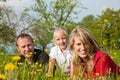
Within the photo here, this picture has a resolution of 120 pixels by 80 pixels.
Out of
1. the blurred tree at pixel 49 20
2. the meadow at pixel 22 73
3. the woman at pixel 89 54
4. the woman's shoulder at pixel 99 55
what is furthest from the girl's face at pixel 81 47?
the blurred tree at pixel 49 20

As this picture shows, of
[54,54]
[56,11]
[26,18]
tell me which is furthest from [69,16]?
[54,54]

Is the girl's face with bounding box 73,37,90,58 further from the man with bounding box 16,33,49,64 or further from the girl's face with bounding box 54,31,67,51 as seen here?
the girl's face with bounding box 54,31,67,51

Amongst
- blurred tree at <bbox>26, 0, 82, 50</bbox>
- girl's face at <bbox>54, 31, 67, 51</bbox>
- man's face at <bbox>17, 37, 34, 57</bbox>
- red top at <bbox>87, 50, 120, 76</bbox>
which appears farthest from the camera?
blurred tree at <bbox>26, 0, 82, 50</bbox>

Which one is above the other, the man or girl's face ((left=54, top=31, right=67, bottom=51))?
girl's face ((left=54, top=31, right=67, bottom=51))

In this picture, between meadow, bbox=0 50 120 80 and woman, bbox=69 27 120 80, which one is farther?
woman, bbox=69 27 120 80

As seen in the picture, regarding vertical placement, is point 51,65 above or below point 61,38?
below

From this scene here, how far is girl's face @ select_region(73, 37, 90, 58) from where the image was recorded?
3.97 meters

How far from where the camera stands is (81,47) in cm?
397

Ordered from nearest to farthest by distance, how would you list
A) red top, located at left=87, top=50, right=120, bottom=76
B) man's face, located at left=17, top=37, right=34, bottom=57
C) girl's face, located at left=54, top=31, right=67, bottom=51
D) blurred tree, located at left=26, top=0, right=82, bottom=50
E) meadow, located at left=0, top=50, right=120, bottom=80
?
meadow, located at left=0, top=50, right=120, bottom=80 < red top, located at left=87, top=50, right=120, bottom=76 < man's face, located at left=17, top=37, right=34, bottom=57 < girl's face, located at left=54, top=31, right=67, bottom=51 < blurred tree, located at left=26, top=0, right=82, bottom=50

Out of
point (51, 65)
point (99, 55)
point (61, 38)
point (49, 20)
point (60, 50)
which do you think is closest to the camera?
point (99, 55)

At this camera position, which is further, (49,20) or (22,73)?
(49,20)

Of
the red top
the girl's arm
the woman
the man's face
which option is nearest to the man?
the man's face

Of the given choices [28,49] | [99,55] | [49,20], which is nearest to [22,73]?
[99,55]

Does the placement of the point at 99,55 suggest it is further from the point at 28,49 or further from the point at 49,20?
the point at 49,20
